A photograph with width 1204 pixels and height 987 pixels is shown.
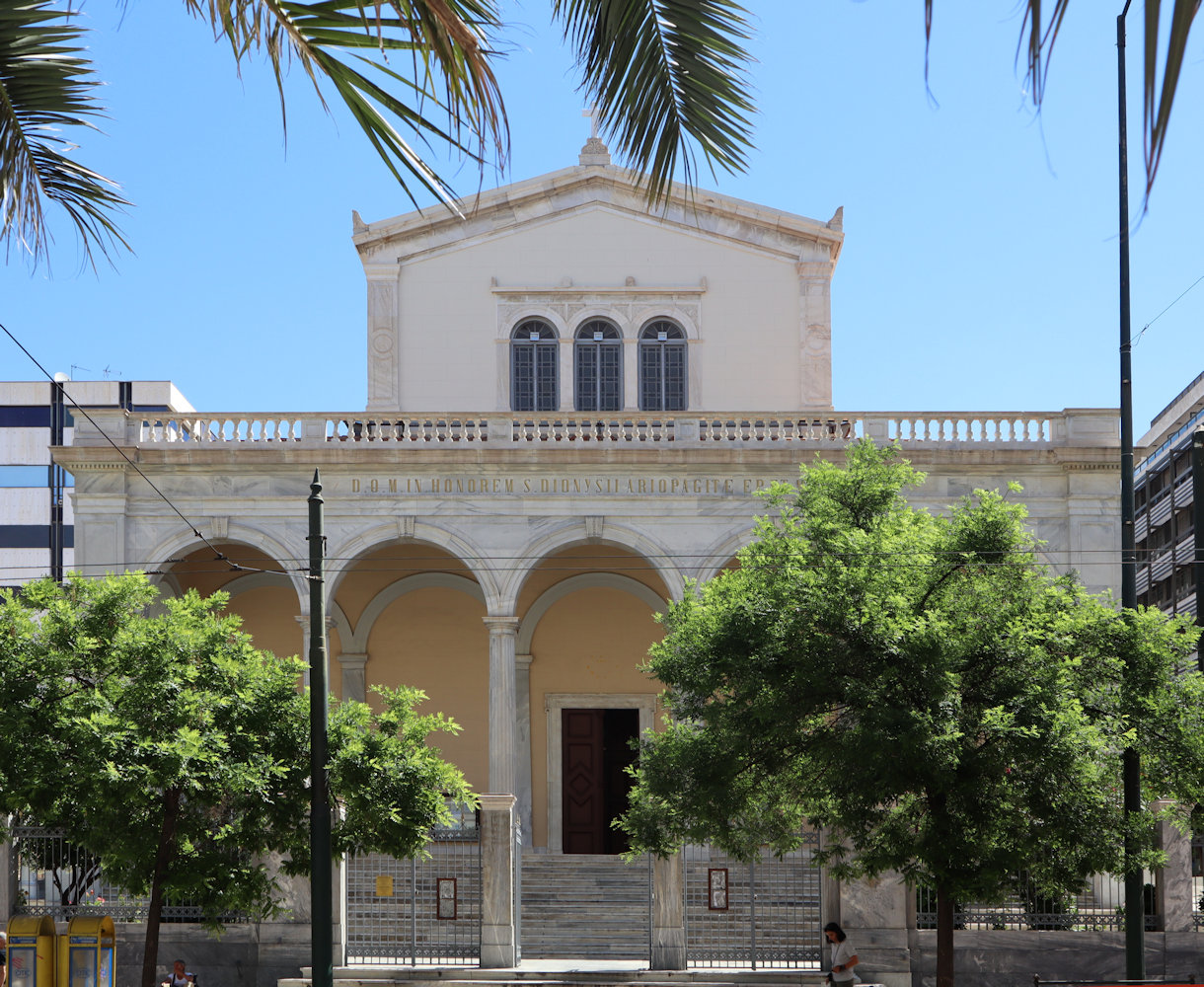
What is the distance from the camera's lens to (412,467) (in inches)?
1001

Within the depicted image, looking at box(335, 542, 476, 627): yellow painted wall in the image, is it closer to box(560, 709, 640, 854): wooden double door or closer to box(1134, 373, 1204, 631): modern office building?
box(560, 709, 640, 854): wooden double door

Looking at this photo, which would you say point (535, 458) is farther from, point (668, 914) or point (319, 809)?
point (319, 809)

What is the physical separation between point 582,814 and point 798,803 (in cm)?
1320

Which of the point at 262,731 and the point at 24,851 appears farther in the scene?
the point at 24,851

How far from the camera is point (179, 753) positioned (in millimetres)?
15117

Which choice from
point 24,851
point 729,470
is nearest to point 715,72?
point 24,851

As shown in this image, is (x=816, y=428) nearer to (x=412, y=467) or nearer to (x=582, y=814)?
(x=412, y=467)

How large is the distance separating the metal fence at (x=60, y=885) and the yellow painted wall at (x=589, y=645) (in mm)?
10948

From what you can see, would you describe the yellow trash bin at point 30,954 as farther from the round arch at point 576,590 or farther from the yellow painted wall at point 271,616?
the round arch at point 576,590

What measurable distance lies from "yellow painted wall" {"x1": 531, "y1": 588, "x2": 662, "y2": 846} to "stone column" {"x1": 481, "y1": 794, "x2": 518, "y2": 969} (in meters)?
10.1

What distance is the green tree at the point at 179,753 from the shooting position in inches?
614

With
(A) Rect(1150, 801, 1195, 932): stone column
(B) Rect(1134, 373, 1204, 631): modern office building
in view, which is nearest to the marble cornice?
(A) Rect(1150, 801, 1195, 932): stone column

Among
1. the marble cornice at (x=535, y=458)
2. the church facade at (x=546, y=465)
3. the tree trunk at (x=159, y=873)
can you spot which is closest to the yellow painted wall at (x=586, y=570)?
the church facade at (x=546, y=465)

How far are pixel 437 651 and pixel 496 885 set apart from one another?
1115 cm
